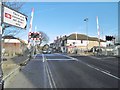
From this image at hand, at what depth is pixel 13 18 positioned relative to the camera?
9.09 m

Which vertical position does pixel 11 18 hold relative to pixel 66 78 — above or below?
above

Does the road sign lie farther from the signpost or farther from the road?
the road

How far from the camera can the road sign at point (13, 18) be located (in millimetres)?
8859

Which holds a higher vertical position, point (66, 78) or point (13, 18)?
point (13, 18)

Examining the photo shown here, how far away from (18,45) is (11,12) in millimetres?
92030

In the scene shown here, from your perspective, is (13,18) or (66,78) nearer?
(13,18)

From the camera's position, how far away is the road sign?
29.1ft

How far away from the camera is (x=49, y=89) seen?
13625mm

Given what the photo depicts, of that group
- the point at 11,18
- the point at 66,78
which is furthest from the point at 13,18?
the point at 66,78

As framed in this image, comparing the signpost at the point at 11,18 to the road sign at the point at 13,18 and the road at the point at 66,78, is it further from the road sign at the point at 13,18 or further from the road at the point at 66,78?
the road at the point at 66,78

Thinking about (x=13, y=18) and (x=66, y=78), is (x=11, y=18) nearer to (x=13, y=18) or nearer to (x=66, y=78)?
(x=13, y=18)

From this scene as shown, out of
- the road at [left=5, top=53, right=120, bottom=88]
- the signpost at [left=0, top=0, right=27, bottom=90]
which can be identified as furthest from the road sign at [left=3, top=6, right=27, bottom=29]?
the road at [left=5, top=53, right=120, bottom=88]

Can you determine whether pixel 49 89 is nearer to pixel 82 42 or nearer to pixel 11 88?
pixel 11 88

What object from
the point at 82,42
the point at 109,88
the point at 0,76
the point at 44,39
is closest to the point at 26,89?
the point at 109,88
